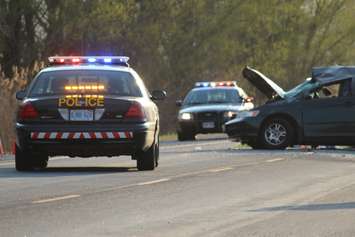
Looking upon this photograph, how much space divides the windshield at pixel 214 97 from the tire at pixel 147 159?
1523 cm

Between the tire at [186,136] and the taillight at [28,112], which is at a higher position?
the taillight at [28,112]

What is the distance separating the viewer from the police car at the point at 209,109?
30.6 m

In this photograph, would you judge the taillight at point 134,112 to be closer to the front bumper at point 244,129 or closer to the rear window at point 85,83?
the rear window at point 85,83

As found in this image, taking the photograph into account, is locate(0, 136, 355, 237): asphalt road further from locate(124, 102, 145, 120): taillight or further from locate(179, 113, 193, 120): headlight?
locate(179, 113, 193, 120): headlight

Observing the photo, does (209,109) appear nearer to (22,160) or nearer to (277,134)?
(277,134)

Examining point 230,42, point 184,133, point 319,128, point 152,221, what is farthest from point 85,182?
point 230,42

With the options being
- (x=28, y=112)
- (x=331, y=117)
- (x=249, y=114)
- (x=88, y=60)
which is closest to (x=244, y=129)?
(x=249, y=114)

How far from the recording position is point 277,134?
882 inches

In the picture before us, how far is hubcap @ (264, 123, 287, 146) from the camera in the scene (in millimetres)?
22328

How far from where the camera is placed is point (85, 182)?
570 inches

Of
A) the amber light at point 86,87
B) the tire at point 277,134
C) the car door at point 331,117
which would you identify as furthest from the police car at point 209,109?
the amber light at point 86,87

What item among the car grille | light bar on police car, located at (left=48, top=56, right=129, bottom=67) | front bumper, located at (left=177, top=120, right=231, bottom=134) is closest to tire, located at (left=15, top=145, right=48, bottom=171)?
light bar on police car, located at (left=48, top=56, right=129, bottom=67)

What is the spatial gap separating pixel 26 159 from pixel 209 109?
14889mm

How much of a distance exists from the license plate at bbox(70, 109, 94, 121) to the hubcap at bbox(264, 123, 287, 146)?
23.6 feet
